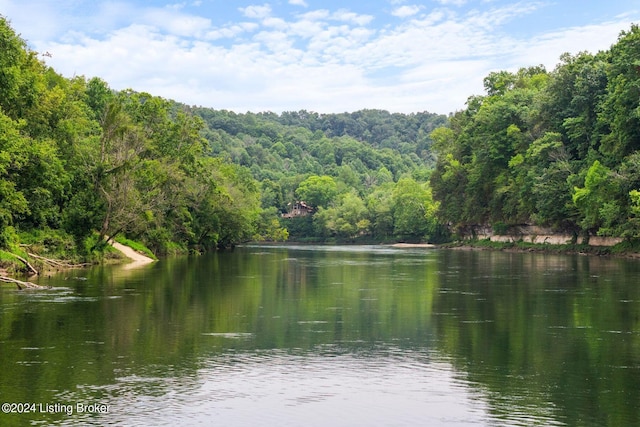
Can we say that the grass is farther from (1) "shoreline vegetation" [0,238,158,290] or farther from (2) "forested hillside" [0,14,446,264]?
(1) "shoreline vegetation" [0,238,158,290]

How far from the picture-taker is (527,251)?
94000 mm

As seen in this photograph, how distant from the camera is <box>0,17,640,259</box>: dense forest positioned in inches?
1880

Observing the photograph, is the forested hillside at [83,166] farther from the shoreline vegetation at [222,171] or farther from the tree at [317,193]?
the tree at [317,193]

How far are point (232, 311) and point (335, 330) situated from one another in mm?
5935

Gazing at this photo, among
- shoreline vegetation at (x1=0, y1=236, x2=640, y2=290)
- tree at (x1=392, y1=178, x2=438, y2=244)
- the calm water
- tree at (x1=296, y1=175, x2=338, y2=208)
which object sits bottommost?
the calm water

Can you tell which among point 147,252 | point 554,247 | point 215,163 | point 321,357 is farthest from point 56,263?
point 554,247

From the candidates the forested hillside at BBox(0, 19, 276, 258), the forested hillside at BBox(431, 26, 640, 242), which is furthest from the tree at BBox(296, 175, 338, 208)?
the forested hillside at BBox(0, 19, 276, 258)

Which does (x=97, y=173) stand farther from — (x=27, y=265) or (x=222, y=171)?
(x=222, y=171)

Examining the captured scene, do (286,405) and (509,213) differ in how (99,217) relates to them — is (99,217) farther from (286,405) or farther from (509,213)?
(509,213)

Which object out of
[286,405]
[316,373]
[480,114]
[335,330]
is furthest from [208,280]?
[480,114]

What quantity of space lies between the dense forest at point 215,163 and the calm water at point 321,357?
13.7 meters

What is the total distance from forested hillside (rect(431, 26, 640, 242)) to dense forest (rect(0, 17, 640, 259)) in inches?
7.6

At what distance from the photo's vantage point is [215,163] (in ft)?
291

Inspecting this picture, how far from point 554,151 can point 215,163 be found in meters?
36.3
